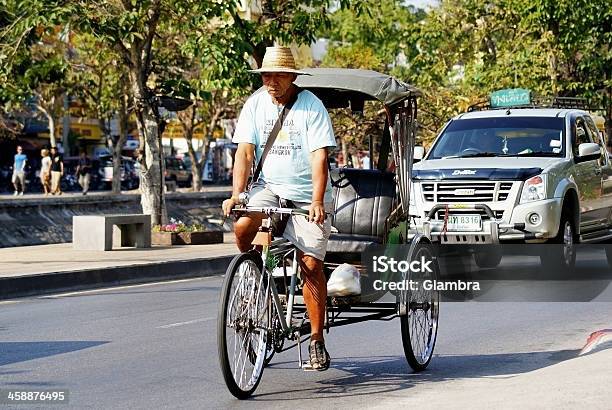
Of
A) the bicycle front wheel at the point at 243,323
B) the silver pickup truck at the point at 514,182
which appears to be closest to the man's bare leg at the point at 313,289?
the bicycle front wheel at the point at 243,323

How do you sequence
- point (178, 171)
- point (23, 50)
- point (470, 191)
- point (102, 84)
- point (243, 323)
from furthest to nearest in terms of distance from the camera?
point (178, 171) < point (102, 84) < point (23, 50) < point (470, 191) < point (243, 323)

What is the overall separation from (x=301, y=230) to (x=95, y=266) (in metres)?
10.6

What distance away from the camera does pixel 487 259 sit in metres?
18.0

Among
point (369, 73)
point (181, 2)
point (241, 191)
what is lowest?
point (241, 191)

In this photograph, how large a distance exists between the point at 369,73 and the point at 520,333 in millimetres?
2833

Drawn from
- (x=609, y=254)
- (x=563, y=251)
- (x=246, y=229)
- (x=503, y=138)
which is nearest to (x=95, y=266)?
(x=503, y=138)

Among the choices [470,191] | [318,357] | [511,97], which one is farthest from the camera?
[511,97]

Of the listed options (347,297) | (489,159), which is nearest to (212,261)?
(489,159)

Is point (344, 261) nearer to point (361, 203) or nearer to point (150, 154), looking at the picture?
point (361, 203)

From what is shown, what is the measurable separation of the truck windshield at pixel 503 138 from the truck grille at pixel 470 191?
3.09ft

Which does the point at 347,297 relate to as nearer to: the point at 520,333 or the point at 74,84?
the point at 520,333

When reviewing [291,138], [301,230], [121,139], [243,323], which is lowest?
[243,323]

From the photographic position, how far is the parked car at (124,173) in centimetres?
6600

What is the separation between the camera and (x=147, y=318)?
529 inches
